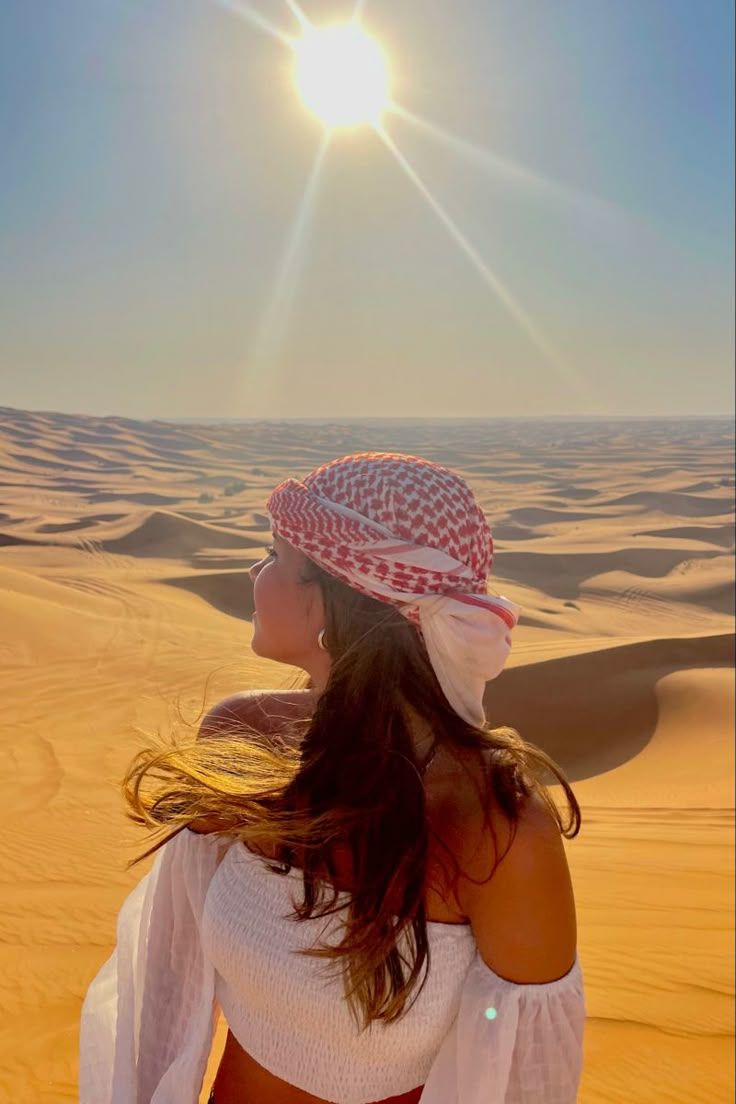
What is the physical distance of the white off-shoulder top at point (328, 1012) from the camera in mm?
1394

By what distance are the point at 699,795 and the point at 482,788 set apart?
5.85m

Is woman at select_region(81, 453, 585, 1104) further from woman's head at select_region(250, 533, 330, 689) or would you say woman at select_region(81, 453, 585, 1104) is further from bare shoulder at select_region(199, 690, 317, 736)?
bare shoulder at select_region(199, 690, 317, 736)

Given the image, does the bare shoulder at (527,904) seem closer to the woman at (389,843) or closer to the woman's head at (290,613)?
the woman at (389,843)

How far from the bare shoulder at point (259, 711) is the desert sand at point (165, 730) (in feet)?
1.20

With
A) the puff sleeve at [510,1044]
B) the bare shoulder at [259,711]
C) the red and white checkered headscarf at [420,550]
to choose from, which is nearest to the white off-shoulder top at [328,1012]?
the puff sleeve at [510,1044]

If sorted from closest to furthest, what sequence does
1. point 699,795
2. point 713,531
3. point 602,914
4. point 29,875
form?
→ point 29,875 → point 602,914 → point 699,795 → point 713,531

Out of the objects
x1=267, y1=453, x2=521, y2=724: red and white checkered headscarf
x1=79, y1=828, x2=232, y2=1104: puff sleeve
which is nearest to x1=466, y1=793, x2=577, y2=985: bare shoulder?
x1=267, y1=453, x2=521, y2=724: red and white checkered headscarf

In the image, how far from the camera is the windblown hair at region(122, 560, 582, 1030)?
138cm

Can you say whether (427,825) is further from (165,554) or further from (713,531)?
(713,531)

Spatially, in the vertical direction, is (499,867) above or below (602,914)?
above

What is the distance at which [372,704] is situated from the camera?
146 cm

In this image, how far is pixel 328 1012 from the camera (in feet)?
4.70

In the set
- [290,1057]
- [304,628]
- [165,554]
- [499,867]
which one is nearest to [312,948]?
[290,1057]

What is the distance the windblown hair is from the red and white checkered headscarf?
0.05m
